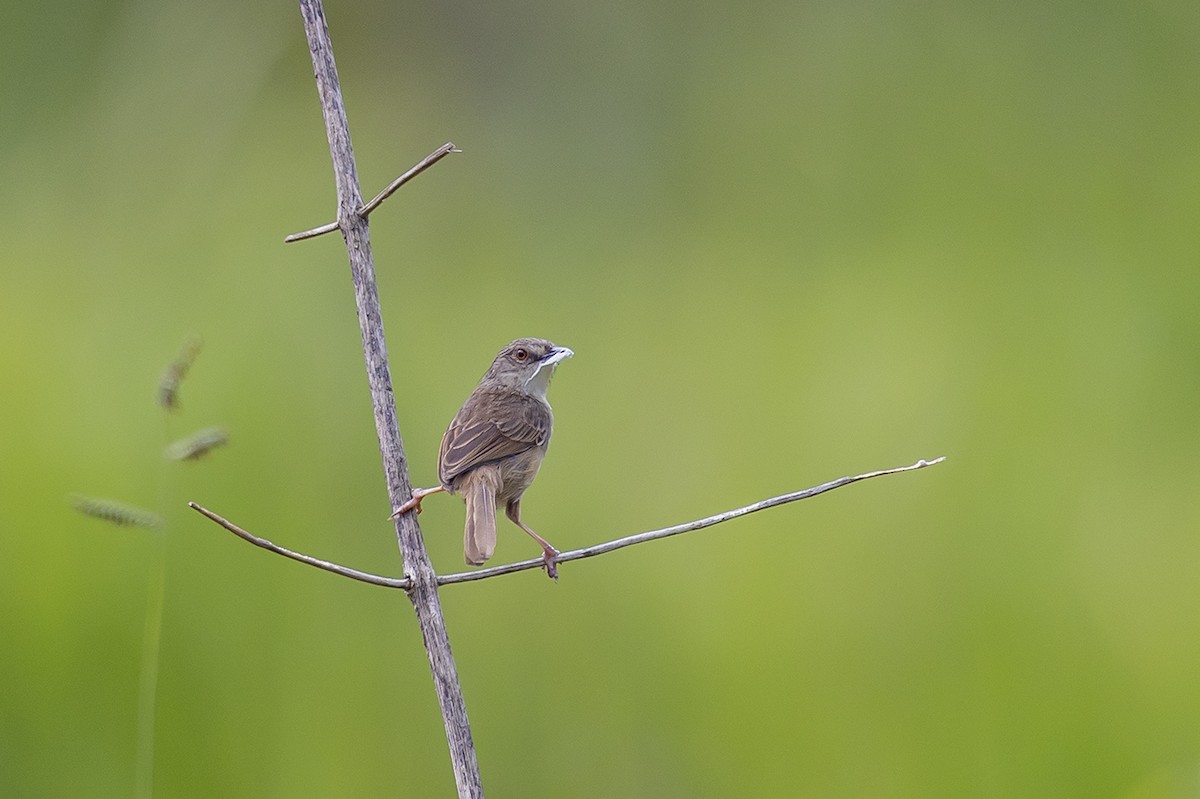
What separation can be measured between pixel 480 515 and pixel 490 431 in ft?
0.45

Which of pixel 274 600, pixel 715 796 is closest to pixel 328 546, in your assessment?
pixel 274 600

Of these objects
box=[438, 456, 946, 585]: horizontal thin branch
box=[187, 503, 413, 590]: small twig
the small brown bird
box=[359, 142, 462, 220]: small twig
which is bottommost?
box=[438, 456, 946, 585]: horizontal thin branch

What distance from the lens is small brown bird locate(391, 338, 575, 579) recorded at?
146 centimetres

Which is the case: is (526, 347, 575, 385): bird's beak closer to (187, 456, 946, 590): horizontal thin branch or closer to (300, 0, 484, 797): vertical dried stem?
(300, 0, 484, 797): vertical dried stem

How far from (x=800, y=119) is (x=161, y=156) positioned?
2.08 meters

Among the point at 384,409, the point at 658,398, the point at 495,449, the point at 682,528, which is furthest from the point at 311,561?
the point at 658,398

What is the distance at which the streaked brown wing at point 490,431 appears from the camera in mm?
1521

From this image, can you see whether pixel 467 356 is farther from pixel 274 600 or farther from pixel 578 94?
pixel 578 94

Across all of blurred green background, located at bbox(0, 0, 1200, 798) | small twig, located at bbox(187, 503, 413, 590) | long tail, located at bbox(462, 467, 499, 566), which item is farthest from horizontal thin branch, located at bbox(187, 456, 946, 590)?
blurred green background, located at bbox(0, 0, 1200, 798)

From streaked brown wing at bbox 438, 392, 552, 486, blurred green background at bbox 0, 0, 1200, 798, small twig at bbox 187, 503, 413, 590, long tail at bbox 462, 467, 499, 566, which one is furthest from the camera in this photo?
blurred green background at bbox 0, 0, 1200, 798

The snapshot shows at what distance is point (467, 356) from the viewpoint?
10.5 ft

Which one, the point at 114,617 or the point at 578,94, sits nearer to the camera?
the point at 114,617

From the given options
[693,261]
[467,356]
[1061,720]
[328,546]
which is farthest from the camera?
[693,261]

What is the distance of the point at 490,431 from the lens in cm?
155
